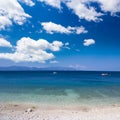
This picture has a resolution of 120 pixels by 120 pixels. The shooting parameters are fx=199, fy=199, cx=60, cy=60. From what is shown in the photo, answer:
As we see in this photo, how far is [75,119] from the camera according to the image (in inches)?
502

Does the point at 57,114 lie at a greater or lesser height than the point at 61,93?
lesser

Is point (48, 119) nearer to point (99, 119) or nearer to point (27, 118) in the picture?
point (27, 118)

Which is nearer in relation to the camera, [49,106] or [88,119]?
[88,119]

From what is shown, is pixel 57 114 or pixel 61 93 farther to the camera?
pixel 61 93

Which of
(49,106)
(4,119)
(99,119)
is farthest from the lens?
(49,106)

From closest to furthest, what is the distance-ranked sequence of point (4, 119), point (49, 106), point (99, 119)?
1. point (4, 119)
2. point (99, 119)
3. point (49, 106)

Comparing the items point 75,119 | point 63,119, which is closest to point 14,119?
point 63,119

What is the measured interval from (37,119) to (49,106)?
→ 22.0 feet

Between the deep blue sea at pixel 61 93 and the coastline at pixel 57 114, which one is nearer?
the coastline at pixel 57 114

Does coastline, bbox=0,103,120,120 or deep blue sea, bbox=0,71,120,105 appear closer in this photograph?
coastline, bbox=0,103,120,120

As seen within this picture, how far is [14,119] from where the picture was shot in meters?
12.1

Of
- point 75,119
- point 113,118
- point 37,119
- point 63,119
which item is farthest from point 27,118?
point 113,118

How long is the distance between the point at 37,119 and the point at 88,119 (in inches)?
129

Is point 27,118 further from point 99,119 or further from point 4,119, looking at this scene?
point 99,119
